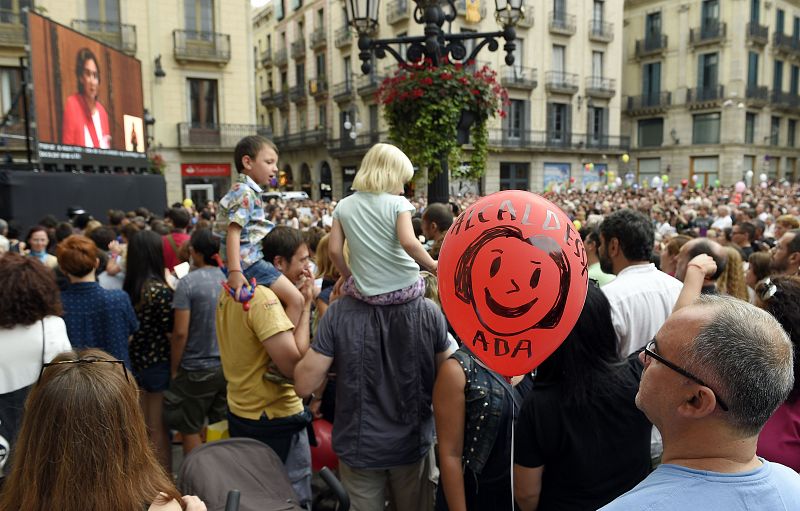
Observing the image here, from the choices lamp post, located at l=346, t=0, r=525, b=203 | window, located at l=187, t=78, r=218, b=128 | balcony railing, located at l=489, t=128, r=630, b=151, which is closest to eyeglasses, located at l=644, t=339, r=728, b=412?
lamp post, located at l=346, t=0, r=525, b=203

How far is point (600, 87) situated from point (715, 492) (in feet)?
120

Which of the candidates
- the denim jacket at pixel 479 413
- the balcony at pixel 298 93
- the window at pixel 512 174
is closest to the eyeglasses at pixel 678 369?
the denim jacket at pixel 479 413

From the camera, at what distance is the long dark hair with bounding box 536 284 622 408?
196 centimetres

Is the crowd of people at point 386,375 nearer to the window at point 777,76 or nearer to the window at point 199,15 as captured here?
the window at point 199,15

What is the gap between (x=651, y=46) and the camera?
36906 mm

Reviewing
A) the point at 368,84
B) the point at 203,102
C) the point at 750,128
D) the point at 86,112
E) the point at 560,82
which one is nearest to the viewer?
the point at 86,112

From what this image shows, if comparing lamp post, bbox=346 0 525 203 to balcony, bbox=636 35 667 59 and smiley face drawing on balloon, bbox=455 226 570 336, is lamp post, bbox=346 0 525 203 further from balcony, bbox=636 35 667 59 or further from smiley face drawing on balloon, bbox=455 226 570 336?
balcony, bbox=636 35 667 59

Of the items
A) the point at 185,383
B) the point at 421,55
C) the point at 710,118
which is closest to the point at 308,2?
the point at 710,118

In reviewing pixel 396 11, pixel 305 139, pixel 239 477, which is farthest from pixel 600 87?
pixel 239 477

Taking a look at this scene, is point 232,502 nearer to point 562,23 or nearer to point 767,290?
point 767,290

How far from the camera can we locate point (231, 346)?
284 cm

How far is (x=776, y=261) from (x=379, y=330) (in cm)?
309

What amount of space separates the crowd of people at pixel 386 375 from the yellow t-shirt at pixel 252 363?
0.01 metres

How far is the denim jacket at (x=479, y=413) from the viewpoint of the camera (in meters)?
2.19
